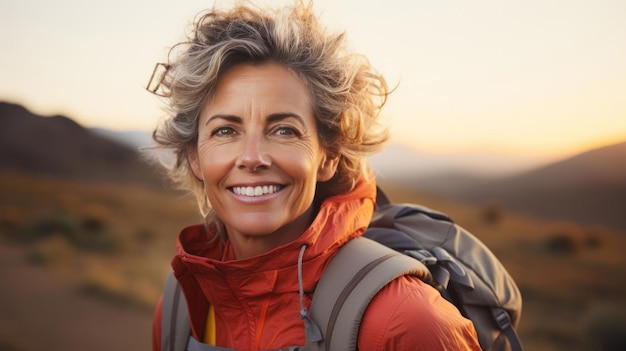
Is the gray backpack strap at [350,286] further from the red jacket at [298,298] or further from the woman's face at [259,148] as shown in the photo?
the woman's face at [259,148]

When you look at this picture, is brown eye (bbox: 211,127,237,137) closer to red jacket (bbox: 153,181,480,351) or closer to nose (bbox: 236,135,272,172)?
nose (bbox: 236,135,272,172)

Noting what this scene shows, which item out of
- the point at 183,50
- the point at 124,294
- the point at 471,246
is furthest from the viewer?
the point at 124,294

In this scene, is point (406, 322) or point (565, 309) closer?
point (406, 322)

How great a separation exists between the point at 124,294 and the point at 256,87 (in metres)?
5.70

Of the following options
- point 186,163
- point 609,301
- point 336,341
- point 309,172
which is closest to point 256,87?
point 309,172

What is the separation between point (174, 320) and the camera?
7.29ft

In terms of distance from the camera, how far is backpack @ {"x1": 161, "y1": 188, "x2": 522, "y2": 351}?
1654 millimetres

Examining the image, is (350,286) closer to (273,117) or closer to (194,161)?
(273,117)

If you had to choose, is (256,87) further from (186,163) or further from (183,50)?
(186,163)

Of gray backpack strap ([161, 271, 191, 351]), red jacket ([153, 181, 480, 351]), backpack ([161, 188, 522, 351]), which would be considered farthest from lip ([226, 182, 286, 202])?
gray backpack strap ([161, 271, 191, 351])

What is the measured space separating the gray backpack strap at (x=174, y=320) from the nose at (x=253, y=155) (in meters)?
0.72

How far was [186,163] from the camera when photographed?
2510 millimetres

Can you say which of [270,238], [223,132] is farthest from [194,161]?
[270,238]

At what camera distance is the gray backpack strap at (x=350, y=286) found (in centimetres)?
161
